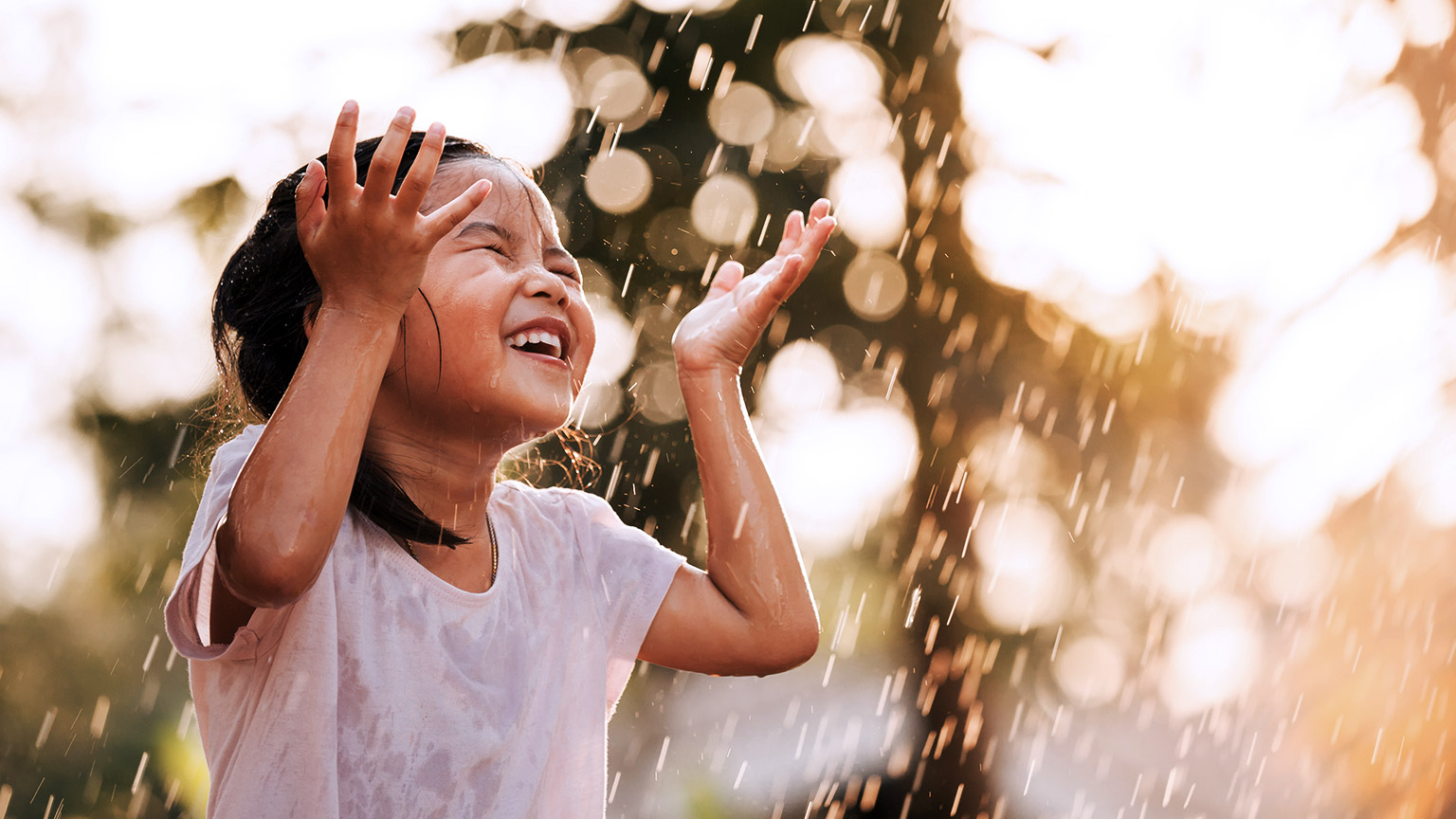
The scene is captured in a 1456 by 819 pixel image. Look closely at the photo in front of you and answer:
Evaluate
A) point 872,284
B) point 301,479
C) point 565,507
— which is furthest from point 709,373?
point 872,284

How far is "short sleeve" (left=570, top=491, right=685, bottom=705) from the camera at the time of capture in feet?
5.44

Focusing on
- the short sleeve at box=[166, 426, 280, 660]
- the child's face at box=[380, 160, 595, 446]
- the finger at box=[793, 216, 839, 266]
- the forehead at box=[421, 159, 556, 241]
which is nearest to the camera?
the short sleeve at box=[166, 426, 280, 660]

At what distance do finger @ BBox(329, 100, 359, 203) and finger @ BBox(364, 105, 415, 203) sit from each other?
22mm

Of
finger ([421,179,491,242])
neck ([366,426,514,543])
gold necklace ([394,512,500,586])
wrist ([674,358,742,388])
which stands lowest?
gold necklace ([394,512,500,586])

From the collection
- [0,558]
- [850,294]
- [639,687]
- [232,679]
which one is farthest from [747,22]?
[0,558]

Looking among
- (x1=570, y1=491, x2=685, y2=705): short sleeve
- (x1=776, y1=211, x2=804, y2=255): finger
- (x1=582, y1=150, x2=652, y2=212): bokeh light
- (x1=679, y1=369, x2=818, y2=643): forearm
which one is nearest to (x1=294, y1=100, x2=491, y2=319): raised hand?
(x1=679, y1=369, x2=818, y2=643): forearm

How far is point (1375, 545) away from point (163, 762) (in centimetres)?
773

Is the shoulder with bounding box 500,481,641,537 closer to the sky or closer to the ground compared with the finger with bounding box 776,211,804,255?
closer to the ground

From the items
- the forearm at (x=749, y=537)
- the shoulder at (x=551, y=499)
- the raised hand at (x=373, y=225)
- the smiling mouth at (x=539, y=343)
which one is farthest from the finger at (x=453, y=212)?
the shoulder at (x=551, y=499)

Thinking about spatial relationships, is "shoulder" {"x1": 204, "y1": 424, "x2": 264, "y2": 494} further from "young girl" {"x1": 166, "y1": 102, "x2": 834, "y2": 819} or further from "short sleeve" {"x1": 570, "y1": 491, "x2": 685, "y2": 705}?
"short sleeve" {"x1": 570, "y1": 491, "x2": 685, "y2": 705}

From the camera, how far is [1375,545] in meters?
6.43

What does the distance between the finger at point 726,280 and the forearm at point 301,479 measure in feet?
2.64

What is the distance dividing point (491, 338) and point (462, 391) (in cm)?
9

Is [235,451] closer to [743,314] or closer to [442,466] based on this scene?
[442,466]
